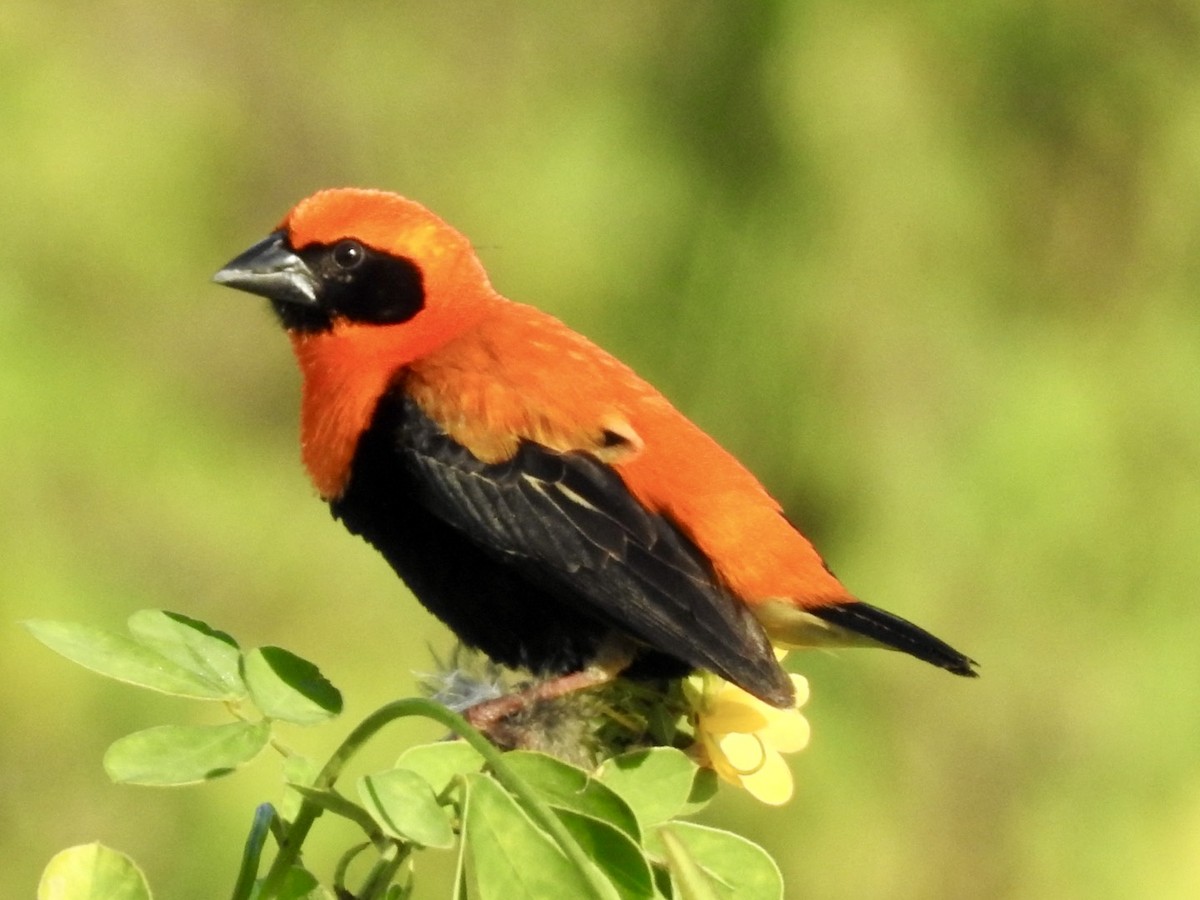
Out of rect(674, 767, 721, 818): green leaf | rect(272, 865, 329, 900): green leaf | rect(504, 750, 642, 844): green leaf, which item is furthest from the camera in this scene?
rect(674, 767, 721, 818): green leaf

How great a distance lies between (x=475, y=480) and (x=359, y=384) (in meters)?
0.33

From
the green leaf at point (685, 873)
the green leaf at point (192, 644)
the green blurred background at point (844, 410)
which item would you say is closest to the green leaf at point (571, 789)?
the green leaf at point (685, 873)

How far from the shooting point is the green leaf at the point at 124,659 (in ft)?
5.13

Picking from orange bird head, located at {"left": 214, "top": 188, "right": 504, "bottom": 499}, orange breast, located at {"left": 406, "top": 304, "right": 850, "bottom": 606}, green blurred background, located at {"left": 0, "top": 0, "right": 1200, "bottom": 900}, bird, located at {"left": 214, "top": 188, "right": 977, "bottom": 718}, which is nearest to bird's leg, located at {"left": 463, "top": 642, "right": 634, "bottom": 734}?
bird, located at {"left": 214, "top": 188, "right": 977, "bottom": 718}

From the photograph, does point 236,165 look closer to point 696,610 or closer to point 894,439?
point 894,439

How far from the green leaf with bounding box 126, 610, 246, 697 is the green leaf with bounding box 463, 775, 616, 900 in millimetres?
313

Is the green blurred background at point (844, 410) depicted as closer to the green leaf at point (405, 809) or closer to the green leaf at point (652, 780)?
the green leaf at point (652, 780)

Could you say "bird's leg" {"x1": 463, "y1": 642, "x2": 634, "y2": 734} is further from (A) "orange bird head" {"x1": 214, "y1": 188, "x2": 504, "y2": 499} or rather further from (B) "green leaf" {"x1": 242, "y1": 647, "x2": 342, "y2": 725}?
(B) "green leaf" {"x1": 242, "y1": 647, "x2": 342, "y2": 725}

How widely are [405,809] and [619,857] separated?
0.19 m

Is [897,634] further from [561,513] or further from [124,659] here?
[124,659]

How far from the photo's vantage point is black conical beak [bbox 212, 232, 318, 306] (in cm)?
310

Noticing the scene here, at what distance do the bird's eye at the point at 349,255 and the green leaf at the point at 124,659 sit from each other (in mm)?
1563

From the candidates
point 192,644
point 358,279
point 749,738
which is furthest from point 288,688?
point 358,279

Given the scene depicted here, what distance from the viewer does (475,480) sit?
8.94 ft
